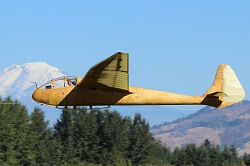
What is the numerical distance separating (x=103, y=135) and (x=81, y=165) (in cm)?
2105

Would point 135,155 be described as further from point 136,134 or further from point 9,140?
point 9,140

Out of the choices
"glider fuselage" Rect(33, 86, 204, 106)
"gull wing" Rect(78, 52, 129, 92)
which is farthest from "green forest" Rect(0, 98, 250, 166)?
"gull wing" Rect(78, 52, 129, 92)

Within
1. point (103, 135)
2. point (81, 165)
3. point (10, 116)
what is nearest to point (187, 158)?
point (103, 135)

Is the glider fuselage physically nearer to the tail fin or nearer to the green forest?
the tail fin

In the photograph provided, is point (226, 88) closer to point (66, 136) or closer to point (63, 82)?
point (63, 82)

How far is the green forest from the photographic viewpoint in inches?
4592

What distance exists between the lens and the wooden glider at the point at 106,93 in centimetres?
3041

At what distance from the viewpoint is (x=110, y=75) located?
30703mm

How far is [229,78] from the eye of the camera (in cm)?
3912

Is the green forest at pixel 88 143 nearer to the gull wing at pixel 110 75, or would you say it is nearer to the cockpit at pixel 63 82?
the cockpit at pixel 63 82

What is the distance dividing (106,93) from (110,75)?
259 centimetres

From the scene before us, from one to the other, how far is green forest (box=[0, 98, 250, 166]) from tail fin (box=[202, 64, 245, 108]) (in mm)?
76185

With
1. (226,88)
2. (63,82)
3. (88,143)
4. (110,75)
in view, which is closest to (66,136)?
(88,143)

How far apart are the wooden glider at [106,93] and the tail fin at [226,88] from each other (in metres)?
0.07
